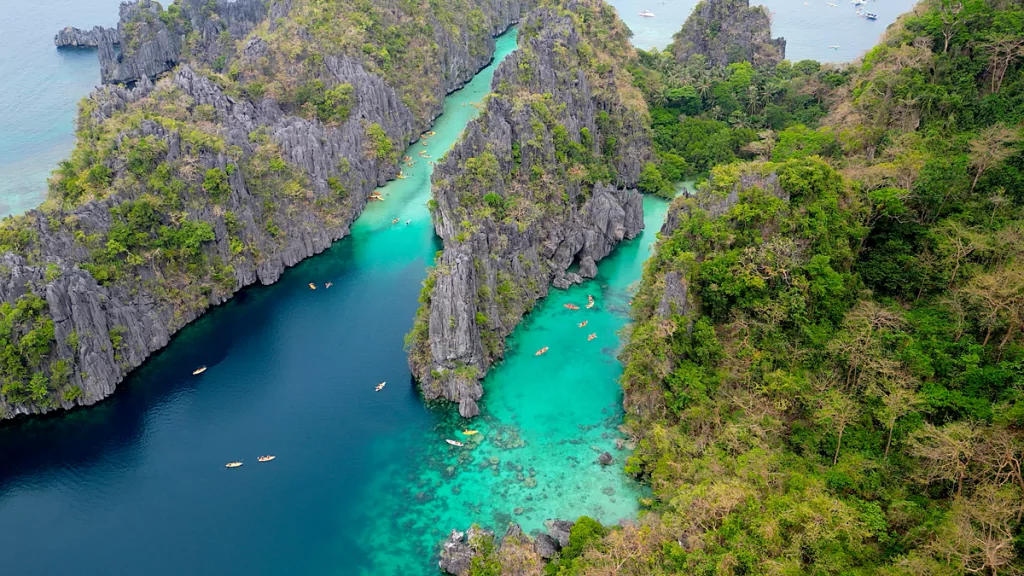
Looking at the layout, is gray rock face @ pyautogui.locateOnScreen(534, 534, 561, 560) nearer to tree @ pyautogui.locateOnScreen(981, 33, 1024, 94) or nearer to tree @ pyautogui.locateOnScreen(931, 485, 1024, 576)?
tree @ pyautogui.locateOnScreen(931, 485, 1024, 576)

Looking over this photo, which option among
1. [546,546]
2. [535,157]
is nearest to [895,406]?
[546,546]

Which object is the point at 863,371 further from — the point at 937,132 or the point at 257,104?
the point at 257,104

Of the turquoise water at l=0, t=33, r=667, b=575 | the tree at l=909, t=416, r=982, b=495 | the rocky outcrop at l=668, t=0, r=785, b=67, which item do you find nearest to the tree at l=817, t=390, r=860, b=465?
the tree at l=909, t=416, r=982, b=495

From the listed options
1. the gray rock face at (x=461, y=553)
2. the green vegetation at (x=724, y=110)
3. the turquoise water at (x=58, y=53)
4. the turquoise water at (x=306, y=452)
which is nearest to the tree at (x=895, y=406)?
the turquoise water at (x=306, y=452)

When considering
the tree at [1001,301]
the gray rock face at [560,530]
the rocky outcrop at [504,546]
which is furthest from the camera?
the gray rock face at [560,530]

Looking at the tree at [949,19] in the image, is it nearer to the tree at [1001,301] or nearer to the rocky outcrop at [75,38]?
the tree at [1001,301]
